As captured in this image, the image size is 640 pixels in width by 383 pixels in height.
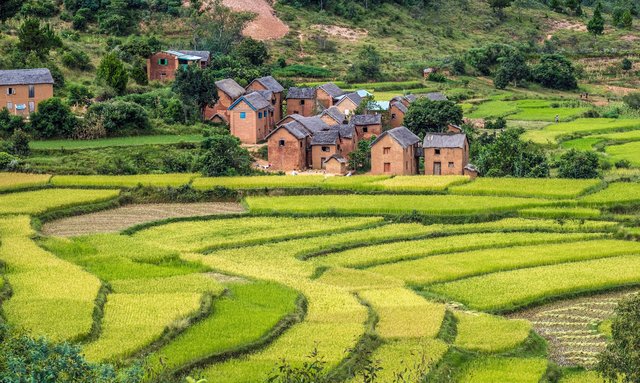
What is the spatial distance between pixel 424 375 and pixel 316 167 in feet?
96.1

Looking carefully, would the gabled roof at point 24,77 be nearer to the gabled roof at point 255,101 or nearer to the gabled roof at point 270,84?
the gabled roof at point 255,101

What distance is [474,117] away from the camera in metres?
63.2

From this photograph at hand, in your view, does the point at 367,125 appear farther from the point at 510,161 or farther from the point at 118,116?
the point at 118,116

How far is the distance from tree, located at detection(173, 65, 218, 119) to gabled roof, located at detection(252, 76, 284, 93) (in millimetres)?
3083

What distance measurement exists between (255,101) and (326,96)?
590 cm

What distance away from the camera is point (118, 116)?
52.8 metres

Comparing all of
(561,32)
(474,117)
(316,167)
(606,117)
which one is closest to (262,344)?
(316,167)

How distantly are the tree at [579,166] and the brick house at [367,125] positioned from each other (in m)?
10.0

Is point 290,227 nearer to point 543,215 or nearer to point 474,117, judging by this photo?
point 543,215

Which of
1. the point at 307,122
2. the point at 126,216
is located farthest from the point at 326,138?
the point at 126,216

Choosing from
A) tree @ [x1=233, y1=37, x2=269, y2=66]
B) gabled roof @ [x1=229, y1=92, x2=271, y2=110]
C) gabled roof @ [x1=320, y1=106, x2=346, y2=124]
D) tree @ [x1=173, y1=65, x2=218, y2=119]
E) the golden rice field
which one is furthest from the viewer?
tree @ [x1=233, y1=37, x2=269, y2=66]

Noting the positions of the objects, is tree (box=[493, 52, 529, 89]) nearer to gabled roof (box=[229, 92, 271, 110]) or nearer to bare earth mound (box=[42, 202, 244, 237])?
gabled roof (box=[229, 92, 271, 110])

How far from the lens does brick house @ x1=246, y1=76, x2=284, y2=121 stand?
197 feet

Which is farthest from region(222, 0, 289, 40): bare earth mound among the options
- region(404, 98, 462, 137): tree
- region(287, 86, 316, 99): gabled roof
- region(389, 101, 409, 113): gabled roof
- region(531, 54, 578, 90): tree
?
region(404, 98, 462, 137): tree
